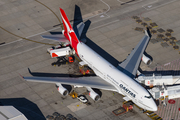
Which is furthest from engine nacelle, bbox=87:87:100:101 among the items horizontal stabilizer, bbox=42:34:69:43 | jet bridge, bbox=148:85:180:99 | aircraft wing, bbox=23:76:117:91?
horizontal stabilizer, bbox=42:34:69:43

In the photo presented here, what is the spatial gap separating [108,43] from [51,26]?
2138 centimetres

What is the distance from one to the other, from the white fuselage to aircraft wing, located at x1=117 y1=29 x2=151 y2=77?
Result: 5533 mm

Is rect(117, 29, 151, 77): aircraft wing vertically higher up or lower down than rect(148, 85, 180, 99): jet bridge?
Result: higher up

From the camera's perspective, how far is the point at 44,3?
353 ft

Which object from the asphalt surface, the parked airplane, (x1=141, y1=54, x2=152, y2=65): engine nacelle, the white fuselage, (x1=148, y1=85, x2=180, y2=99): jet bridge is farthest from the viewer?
(x1=141, y1=54, x2=152, y2=65): engine nacelle

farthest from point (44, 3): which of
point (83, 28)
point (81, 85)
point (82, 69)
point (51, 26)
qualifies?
point (81, 85)

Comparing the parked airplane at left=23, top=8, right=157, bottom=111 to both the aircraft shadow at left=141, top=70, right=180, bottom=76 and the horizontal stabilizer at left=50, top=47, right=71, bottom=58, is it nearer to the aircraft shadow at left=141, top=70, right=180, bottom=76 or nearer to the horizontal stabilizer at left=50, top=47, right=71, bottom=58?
the horizontal stabilizer at left=50, top=47, right=71, bottom=58

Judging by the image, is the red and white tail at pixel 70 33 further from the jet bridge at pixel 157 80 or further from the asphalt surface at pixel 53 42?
the jet bridge at pixel 157 80

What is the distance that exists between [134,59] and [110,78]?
12.5m

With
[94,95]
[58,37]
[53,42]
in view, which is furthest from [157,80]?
[53,42]

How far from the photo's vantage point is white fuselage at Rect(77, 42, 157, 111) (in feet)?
200

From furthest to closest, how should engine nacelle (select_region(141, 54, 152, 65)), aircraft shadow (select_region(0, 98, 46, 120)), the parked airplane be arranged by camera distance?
1. engine nacelle (select_region(141, 54, 152, 65))
2. aircraft shadow (select_region(0, 98, 46, 120))
3. the parked airplane

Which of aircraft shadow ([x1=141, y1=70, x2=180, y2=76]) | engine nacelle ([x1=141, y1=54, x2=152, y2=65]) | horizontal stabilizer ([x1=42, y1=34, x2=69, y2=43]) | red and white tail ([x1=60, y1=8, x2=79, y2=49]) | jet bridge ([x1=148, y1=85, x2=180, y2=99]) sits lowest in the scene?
aircraft shadow ([x1=141, y1=70, x2=180, y2=76])

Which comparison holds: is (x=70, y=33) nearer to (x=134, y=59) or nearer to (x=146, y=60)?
(x=134, y=59)
